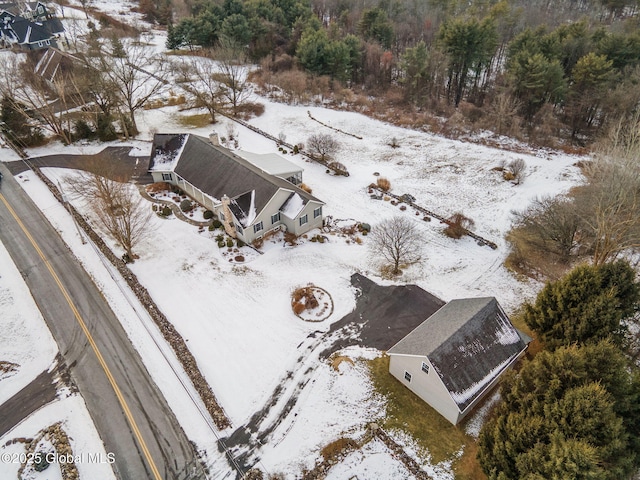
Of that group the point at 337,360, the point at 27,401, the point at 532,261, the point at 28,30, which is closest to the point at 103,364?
the point at 27,401

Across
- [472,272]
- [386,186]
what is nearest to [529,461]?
[472,272]

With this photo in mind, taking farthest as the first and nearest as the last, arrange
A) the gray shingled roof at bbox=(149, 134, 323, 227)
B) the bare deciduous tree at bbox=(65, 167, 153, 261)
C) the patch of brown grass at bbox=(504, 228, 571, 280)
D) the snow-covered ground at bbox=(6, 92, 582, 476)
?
the gray shingled roof at bbox=(149, 134, 323, 227) → the patch of brown grass at bbox=(504, 228, 571, 280) → the bare deciduous tree at bbox=(65, 167, 153, 261) → the snow-covered ground at bbox=(6, 92, 582, 476)

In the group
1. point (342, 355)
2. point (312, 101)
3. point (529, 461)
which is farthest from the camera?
point (312, 101)

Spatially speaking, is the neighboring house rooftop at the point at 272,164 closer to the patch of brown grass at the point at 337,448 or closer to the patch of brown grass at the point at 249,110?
the patch of brown grass at the point at 249,110

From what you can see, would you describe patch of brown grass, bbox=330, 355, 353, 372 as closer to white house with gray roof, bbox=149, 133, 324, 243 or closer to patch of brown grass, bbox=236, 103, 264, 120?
white house with gray roof, bbox=149, 133, 324, 243

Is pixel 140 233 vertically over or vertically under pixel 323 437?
over

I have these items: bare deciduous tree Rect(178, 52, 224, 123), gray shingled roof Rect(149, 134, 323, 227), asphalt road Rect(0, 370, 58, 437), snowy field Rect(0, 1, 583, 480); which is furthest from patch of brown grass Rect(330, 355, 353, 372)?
bare deciduous tree Rect(178, 52, 224, 123)

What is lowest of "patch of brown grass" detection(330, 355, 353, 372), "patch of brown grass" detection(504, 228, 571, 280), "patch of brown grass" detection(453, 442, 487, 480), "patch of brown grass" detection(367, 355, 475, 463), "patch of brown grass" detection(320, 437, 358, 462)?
"patch of brown grass" detection(320, 437, 358, 462)

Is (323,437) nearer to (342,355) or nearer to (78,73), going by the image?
(342,355)

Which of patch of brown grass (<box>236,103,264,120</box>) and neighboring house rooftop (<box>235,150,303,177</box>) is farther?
patch of brown grass (<box>236,103,264,120</box>)
